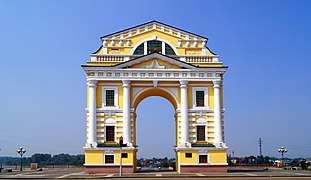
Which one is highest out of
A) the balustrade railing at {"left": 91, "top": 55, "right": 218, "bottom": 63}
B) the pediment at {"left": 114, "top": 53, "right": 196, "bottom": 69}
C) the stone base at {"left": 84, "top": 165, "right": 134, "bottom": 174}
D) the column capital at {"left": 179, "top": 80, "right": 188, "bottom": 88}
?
the balustrade railing at {"left": 91, "top": 55, "right": 218, "bottom": 63}

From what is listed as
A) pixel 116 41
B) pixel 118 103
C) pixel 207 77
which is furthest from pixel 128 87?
pixel 207 77

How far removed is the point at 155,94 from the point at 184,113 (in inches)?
217

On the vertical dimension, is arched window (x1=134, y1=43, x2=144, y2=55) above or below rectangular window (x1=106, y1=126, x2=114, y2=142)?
above

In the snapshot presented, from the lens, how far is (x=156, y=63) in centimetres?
4231

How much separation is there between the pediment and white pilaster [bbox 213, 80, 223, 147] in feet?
10.5

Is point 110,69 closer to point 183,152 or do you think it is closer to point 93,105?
point 93,105

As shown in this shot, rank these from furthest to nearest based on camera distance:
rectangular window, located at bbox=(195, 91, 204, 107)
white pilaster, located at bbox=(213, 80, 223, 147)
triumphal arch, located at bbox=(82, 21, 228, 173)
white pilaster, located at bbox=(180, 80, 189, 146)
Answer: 1. rectangular window, located at bbox=(195, 91, 204, 107)
2. white pilaster, located at bbox=(213, 80, 223, 147)
3. white pilaster, located at bbox=(180, 80, 189, 146)
4. triumphal arch, located at bbox=(82, 21, 228, 173)

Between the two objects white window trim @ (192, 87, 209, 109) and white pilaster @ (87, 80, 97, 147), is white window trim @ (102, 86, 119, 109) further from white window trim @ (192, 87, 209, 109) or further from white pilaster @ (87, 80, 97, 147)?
white window trim @ (192, 87, 209, 109)

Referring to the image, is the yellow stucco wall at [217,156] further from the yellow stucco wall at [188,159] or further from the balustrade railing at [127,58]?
the balustrade railing at [127,58]

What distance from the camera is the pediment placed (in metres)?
42.1

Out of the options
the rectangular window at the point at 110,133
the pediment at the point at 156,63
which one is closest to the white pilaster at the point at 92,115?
the rectangular window at the point at 110,133

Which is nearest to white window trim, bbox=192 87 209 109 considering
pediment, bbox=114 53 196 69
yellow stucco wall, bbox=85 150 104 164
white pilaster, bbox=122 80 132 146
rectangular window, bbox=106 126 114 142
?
pediment, bbox=114 53 196 69

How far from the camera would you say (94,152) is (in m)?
40.5

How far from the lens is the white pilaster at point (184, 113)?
4131 cm
